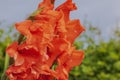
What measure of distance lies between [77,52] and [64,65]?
12 centimetres

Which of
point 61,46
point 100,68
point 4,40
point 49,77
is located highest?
point 61,46

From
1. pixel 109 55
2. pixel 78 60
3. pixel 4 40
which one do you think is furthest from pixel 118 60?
pixel 78 60

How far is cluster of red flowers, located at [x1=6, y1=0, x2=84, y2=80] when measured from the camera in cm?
195

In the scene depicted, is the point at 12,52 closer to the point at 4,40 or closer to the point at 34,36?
the point at 34,36

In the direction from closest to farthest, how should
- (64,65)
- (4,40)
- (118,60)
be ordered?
1. (64,65)
2. (4,40)
3. (118,60)

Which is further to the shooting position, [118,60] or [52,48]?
[118,60]

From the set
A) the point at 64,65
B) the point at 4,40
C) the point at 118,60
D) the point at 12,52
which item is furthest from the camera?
the point at 118,60

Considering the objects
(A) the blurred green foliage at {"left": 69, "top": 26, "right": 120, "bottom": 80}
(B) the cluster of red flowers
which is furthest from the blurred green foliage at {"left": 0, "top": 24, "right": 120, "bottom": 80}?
(B) the cluster of red flowers

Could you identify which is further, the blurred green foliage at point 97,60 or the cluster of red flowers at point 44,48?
the blurred green foliage at point 97,60

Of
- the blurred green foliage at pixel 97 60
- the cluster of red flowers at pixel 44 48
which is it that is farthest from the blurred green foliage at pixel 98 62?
the cluster of red flowers at pixel 44 48

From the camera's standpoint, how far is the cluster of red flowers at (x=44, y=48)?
195 centimetres

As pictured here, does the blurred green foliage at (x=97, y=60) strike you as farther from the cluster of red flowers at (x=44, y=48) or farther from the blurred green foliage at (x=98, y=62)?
the cluster of red flowers at (x=44, y=48)

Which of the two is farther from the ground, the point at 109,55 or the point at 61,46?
the point at 61,46

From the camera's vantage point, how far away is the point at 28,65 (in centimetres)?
195
